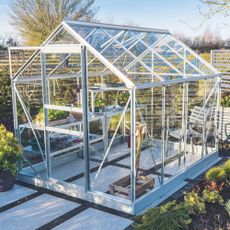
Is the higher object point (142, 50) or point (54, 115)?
point (142, 50)

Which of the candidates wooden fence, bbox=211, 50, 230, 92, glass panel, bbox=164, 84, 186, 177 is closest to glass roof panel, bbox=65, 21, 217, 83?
glass panel, bbox=164, 84, 186, 177

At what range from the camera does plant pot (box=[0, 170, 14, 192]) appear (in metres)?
5.19

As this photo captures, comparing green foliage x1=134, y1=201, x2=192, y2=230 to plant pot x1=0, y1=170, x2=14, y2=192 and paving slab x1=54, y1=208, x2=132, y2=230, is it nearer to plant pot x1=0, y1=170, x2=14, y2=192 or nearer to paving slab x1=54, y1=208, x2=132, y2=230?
paving slab x1=54, y1=208, x2=132, y2=230

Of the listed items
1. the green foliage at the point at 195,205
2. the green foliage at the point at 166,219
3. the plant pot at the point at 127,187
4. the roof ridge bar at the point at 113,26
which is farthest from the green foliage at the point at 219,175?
the roof ridge bar at the point at 113,26

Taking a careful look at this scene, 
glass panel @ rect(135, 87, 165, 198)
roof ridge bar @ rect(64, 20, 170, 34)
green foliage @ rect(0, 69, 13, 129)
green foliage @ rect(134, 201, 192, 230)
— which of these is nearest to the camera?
green foliage @ rect(134, 201, 192, 230)

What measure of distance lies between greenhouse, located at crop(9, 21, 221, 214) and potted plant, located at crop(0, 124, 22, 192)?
0.33 metres

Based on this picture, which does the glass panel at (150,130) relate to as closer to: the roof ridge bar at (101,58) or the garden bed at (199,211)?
the garden bed at (199,211)

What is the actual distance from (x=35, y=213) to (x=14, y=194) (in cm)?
78

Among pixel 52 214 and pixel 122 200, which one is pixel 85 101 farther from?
pixel 52 214

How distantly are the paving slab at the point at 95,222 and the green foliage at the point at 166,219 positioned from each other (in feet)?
1.58

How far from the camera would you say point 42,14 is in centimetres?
1382

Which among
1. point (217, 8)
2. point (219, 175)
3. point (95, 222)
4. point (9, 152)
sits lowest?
point (95, 222)

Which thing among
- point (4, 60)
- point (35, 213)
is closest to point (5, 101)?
point (4, 60)

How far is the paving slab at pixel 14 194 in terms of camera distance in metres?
4.99
